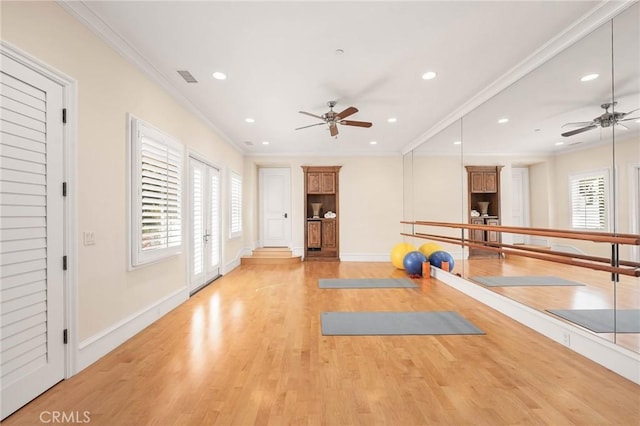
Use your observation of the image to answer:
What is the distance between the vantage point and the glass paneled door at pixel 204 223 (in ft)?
15.0

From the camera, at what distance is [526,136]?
3.35 meters

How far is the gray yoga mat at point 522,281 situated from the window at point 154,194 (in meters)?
4.43

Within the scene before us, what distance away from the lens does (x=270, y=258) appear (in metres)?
7.21

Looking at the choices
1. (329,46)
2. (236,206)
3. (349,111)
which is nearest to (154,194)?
(329,46)

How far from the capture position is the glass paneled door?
457cm

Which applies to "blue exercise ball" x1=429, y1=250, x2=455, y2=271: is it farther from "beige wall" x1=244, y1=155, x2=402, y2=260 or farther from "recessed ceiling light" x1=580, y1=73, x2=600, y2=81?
"recessed ceiling light" x1=580, y1=73, x2=600, y2=81

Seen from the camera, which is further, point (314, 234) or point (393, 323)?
point (314, 234)

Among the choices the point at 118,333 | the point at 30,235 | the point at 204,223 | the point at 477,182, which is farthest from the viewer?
the point at 204,223

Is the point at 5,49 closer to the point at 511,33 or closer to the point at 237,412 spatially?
the point at 237,412

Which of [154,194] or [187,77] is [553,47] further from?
[154,194]

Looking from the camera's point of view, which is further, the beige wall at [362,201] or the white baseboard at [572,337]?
the beige wall at [362,201]

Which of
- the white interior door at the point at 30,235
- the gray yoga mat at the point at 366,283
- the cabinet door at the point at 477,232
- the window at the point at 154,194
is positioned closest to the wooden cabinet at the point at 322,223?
the gray yoga mat at the point at 366,283

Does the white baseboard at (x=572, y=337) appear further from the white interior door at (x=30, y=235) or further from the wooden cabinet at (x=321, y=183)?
the wooden cabinet at (x=321, y=183)

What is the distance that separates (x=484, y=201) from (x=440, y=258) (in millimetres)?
1691
